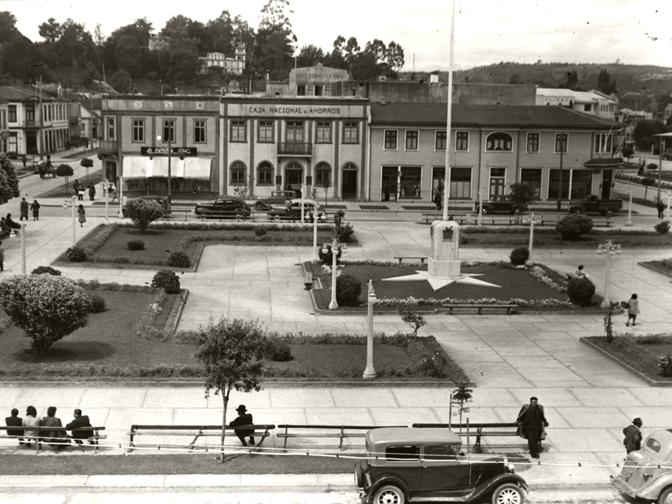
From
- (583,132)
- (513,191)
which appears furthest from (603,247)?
(583,132)

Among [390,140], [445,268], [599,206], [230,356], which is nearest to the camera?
[230,356]

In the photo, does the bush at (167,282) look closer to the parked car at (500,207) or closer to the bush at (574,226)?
the bush at (574,226)

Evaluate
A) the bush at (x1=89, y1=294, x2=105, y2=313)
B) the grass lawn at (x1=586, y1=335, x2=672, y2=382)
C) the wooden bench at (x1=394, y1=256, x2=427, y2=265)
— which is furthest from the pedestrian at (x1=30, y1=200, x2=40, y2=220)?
the grass lawn at (x1=586, y1=335, x2=672, y2=382)

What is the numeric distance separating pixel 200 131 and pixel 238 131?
3099 millimetres

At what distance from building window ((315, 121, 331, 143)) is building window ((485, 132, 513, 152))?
1260cm

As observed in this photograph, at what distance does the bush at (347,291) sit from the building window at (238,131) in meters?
39.8

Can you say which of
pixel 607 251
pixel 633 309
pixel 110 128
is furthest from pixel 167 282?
pixel 110 128

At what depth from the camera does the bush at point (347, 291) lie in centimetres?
3994

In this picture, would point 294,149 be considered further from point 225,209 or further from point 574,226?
point 574,226

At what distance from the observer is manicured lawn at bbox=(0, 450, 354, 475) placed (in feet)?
69.4

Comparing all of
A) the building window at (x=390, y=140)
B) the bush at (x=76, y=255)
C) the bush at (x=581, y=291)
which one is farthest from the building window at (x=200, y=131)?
the bush at (x=581, y=291)

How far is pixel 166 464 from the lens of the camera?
70.7 feet

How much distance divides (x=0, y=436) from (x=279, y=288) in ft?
74.7

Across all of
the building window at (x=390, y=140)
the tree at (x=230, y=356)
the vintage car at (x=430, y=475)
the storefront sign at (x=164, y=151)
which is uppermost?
the building window at (x=390, y=140)
